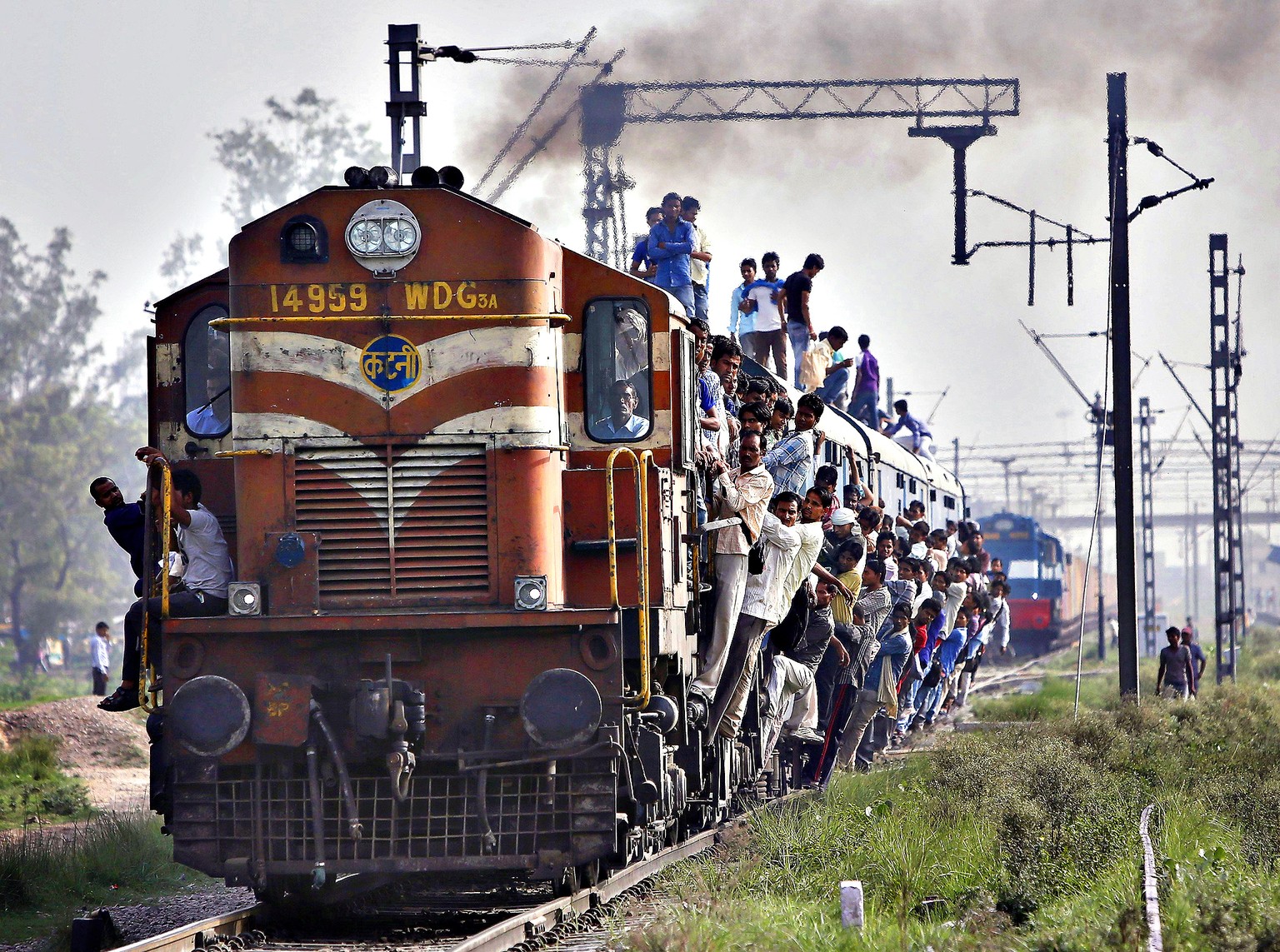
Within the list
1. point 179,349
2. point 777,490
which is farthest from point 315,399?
point 777,490

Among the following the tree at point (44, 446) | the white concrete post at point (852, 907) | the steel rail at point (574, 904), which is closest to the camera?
the white concrete post at point (852, 907)

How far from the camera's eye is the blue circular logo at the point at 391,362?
8.89m

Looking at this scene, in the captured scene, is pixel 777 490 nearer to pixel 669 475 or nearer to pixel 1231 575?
pixel 669 475

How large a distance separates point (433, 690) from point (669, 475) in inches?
67.7

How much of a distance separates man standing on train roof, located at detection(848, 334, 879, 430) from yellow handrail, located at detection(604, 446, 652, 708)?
457 inches

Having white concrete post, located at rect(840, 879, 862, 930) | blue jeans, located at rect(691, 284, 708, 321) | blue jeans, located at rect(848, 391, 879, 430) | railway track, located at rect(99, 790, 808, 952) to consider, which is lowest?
railway track, located at rect(99, 790, 808, 952)

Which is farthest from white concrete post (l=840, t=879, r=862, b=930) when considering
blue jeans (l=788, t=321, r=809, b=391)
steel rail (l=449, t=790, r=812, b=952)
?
blue jeans (l=788, t=321, r=809, b=391)

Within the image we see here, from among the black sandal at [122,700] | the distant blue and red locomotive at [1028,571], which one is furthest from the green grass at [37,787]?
the distant blue and red locomotive at [1028,571]

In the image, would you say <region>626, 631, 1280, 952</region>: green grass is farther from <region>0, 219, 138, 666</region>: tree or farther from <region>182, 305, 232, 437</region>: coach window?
<region>0, 219, 138, 666</region>: tree

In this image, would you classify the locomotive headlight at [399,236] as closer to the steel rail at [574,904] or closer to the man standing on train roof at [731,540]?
the man standing on train roof at [731,540]

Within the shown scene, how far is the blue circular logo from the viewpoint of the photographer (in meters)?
8.89

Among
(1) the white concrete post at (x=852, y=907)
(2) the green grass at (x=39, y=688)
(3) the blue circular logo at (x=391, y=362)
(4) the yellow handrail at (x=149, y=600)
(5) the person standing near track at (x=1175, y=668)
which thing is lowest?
(2) the green grass at (x=39, y=688)

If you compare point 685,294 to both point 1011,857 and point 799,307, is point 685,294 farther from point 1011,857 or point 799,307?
point 1011,857

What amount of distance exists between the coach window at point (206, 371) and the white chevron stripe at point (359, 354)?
0.66 meters
